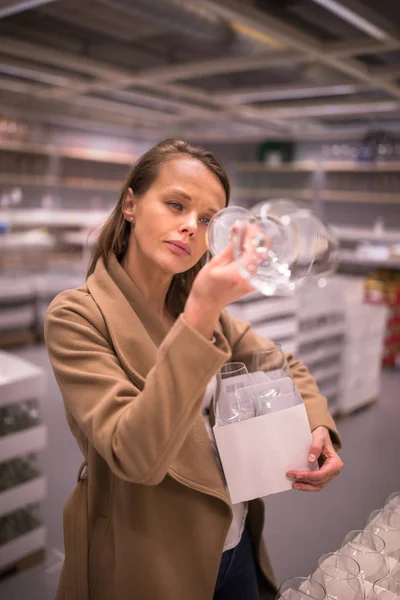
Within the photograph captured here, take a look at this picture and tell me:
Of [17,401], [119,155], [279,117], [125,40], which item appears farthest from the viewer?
[119,155]

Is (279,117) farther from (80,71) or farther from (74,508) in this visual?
(74,508)

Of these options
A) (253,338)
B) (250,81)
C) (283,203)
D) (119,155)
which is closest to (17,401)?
(253,338)

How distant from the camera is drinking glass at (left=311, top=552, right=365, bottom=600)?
3.27 feet

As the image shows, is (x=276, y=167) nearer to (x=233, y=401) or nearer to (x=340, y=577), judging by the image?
(x=233, y=401)

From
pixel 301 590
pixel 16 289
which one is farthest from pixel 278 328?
pixel 16 289

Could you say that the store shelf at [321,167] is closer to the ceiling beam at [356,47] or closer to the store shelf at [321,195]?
the store shelf at [321,195]

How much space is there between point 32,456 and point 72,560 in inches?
62.9

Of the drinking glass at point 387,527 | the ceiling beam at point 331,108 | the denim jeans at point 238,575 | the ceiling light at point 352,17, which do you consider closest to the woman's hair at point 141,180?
the denim jeans at point 238,575

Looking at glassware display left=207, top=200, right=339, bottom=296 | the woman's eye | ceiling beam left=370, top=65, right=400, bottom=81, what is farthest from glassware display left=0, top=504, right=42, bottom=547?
ceiling beam left=370, top=65, right=400, bottom=81

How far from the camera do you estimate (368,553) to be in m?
1.13

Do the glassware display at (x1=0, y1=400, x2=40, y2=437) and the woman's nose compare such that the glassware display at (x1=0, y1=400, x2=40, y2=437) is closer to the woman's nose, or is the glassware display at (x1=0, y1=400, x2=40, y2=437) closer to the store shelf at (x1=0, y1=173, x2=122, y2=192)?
the woman's nose

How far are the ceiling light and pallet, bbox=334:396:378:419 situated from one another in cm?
283

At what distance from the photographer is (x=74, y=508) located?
1.10 metres

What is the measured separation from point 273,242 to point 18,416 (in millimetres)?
2045
